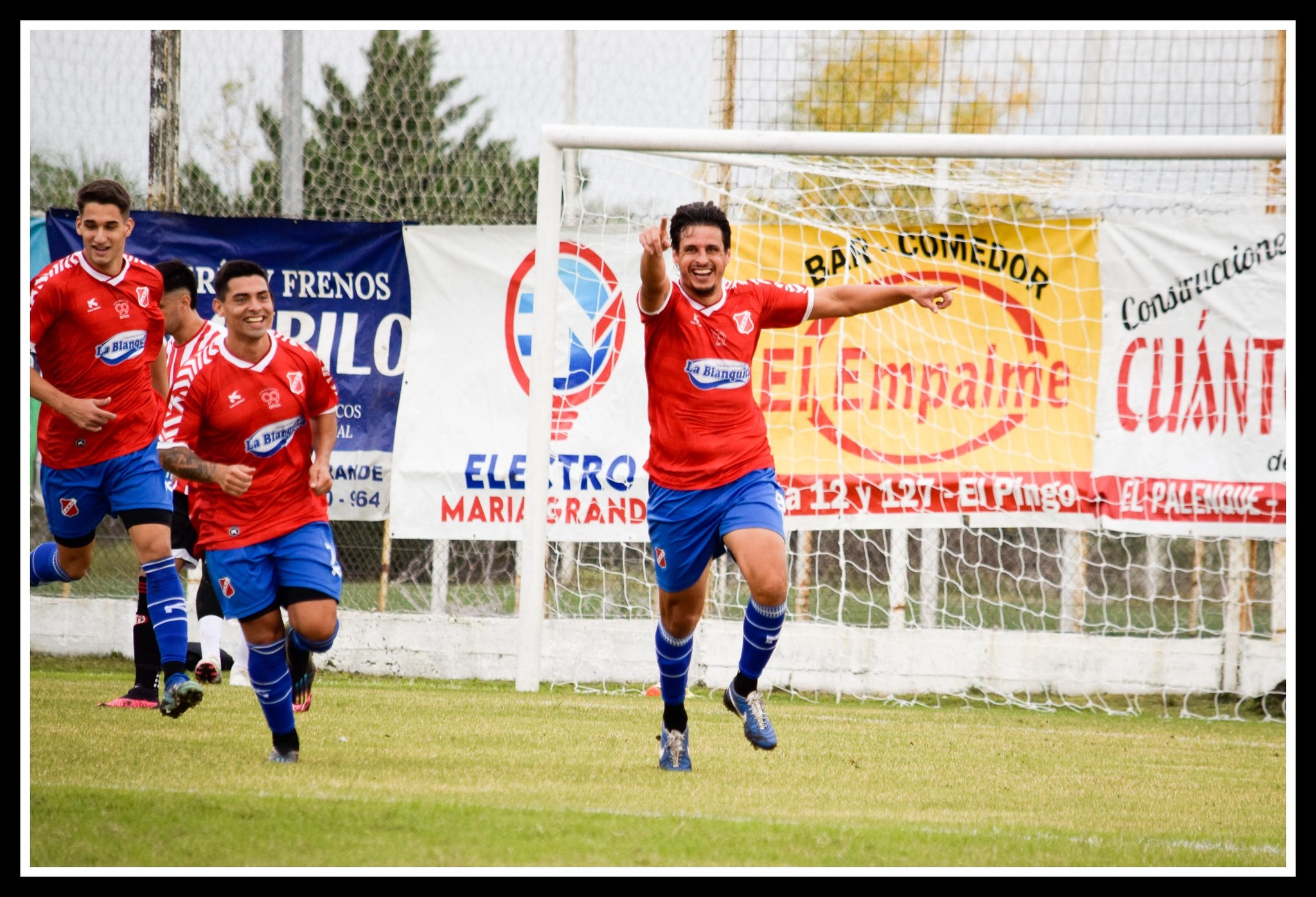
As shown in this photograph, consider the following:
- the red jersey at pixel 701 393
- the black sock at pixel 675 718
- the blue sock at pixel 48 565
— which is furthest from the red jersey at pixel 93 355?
the black sock at pixel 675 718

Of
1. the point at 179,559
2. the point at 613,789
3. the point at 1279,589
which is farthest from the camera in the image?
the point at 1279,589

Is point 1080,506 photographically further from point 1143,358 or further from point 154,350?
point 154,350

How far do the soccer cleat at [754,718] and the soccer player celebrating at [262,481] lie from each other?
170 centimetres

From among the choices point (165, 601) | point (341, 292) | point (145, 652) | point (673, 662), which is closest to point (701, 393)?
point (673, 662)

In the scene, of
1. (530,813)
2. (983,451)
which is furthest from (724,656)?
(530,813)

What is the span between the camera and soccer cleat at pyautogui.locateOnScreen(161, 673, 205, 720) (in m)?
5.84

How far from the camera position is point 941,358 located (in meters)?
8.82

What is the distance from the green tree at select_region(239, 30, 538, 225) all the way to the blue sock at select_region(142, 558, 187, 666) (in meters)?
3.69

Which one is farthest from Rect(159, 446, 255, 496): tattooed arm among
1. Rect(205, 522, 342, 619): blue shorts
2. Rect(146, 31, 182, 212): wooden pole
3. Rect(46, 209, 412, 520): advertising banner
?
Rect(146, 31, 182, 212): wooden pole

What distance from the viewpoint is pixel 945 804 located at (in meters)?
4.92

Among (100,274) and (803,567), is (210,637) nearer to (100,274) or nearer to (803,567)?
(100,274)

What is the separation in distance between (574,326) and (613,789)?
459 cm

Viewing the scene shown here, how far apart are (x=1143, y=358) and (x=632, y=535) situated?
354 centimetres

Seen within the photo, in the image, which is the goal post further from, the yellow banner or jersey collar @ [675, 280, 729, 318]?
jersey collar @ [675, 280, 729, 318]
